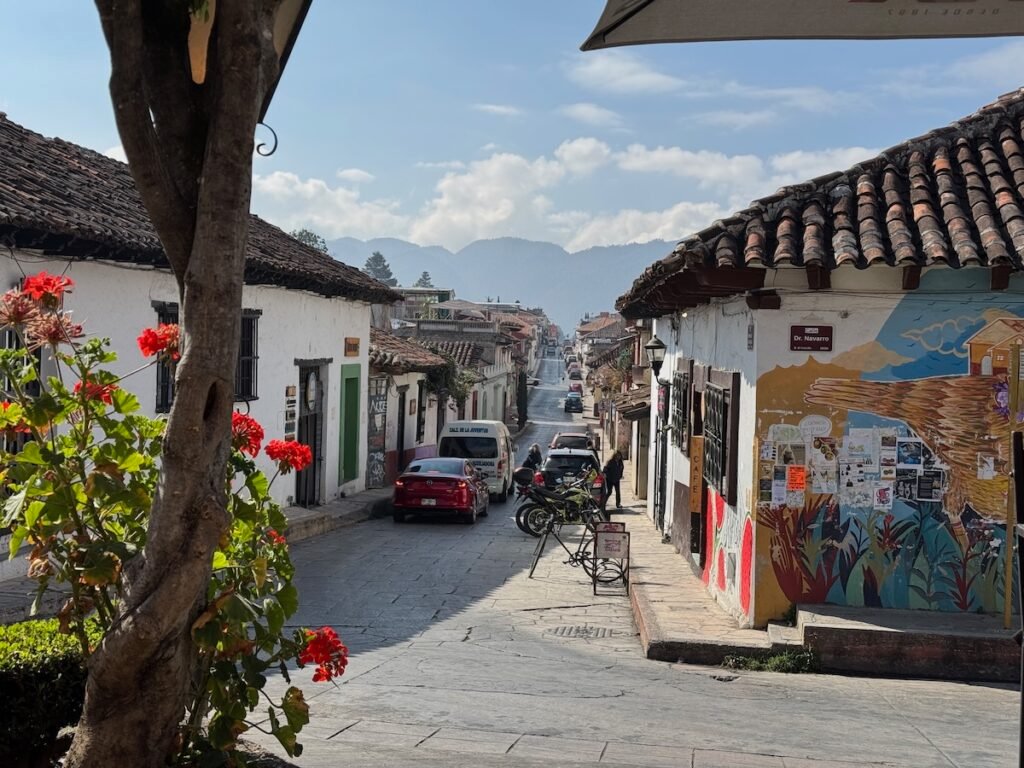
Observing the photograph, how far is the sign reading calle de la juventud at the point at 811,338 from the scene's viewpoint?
9466 mm

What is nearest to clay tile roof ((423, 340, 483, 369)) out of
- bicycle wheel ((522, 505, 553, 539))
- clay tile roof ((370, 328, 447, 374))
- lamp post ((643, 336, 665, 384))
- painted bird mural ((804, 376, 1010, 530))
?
clay tile roof ((370, 328, 447, 374))

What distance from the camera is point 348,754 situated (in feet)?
17.8

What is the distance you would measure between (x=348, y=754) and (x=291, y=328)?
14.4 metres

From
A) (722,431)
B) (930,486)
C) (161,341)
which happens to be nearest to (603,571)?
(722,431)

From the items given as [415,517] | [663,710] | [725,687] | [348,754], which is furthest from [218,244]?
[415,517]

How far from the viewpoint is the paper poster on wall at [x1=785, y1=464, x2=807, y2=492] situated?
9.62 metres

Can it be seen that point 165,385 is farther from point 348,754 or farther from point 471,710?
point 348,754

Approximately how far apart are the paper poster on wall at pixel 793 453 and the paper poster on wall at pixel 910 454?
0.82 metres

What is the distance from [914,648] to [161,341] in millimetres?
6834

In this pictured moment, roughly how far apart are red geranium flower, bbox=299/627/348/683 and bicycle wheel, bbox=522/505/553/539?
48.3ft

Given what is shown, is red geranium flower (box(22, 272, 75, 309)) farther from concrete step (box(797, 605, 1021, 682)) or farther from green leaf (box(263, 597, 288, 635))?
concrete step (box(797, 605, 1021, 682))

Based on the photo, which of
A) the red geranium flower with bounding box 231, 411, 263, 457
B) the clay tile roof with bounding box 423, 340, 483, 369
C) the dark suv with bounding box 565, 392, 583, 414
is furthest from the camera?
the dark suv with bounding box 565, 392, 583, 414

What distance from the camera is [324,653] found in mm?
4465

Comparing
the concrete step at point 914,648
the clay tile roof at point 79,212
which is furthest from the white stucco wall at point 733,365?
the clay tile roof at point 79,212
